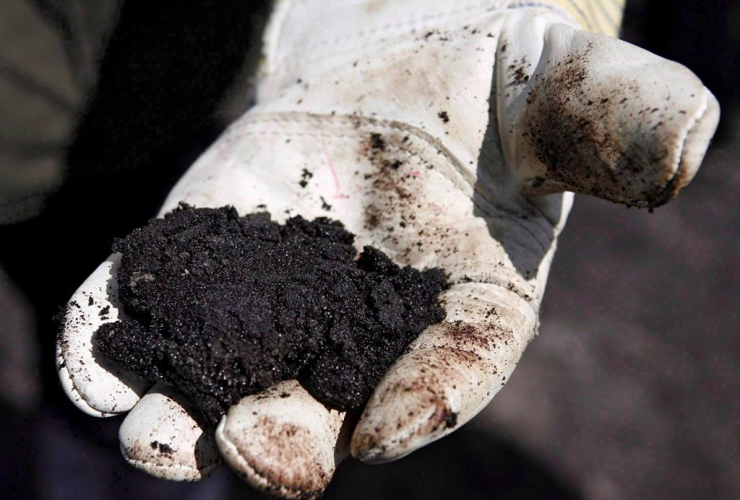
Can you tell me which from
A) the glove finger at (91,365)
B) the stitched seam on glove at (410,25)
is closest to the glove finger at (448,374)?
the glove finger at (91,365)

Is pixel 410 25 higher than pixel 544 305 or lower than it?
higher

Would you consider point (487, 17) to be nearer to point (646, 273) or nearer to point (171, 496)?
point (646, 273)

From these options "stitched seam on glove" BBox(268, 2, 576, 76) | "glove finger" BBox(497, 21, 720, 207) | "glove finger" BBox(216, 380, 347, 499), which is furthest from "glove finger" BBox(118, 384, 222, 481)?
"stitched seam on glove" BBox(268, 2, 576, 76)

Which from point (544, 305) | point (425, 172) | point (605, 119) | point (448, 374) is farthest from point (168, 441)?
point (544, 305)

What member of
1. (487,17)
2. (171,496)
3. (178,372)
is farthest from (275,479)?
(171,496)

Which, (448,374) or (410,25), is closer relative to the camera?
(448,374)

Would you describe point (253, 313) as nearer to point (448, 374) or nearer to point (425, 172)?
point (448, 374)

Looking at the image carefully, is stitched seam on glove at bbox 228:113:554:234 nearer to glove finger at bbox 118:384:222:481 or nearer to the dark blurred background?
the dark blurred background
